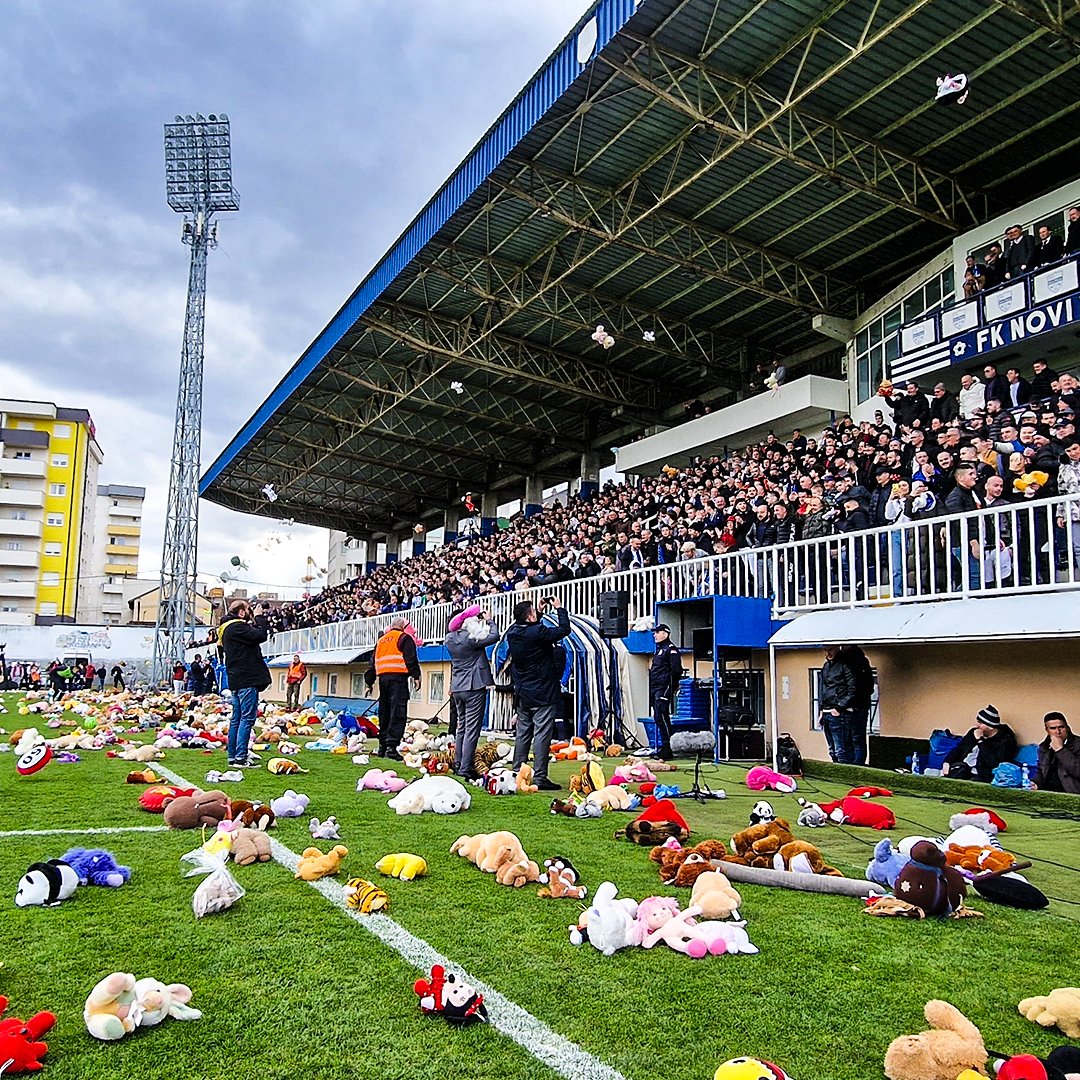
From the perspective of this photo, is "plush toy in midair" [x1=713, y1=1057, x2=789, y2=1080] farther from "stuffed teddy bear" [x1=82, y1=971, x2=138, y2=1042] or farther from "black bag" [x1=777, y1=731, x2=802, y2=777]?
"black bag" [x1=777, y1=731, x2=802, y2=777]

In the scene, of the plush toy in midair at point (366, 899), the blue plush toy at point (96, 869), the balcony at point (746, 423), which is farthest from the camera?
the balcony at point (746, 423)

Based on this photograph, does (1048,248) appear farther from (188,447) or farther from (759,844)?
(188,447)

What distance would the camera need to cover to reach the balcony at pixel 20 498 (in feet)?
241

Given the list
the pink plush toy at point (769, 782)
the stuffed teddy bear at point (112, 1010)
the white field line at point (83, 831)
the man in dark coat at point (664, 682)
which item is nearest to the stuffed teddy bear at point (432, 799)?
the white field line at point (83, 831)

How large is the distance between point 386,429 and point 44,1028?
105ft

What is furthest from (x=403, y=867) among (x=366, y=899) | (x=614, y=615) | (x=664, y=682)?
(x=614, y=615)

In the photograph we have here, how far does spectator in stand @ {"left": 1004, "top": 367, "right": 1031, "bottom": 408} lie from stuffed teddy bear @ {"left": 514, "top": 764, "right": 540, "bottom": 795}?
31.1 feet

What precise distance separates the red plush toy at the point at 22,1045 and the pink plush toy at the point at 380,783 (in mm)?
6055

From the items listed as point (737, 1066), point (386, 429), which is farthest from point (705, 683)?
point (386, 429)

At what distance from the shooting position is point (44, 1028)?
2914 millimetres

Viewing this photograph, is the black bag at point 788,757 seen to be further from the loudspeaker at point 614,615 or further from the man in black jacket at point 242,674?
the man in black jacket at point 242,674

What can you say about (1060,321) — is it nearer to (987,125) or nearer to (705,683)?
(987,125)

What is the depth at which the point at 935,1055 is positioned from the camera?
2.67m

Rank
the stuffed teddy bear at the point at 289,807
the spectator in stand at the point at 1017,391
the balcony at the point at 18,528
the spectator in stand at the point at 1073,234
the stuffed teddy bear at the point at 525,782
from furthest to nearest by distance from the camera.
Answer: the balcony at the point at 18,528 < the spectator in stand at the point at 1073,234 < the spectator in stand at the point at 1017,391 < the stuffed teddy bear at the point at 525,782 < the stuffed teddy bear at the point at 289,807
